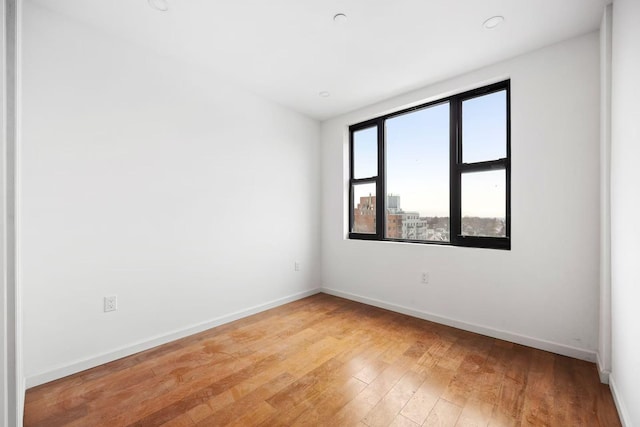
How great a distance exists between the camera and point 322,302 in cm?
369

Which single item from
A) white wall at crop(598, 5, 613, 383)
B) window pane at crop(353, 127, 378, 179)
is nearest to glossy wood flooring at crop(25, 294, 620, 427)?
white wall at crop(598, 5, 613, 383)

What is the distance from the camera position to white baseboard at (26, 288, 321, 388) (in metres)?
1.93

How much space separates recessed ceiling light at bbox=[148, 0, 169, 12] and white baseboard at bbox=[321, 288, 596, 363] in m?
3.49

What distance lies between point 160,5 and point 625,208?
10.4 feet

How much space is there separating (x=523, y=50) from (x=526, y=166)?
3.29ft

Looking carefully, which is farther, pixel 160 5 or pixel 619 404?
pixel 160 5

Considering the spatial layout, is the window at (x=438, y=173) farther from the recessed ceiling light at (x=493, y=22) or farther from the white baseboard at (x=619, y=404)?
the white baseboard at (x=619, y=404)

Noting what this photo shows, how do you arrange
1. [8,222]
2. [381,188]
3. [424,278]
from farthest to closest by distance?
[381,188], [424,278], [8,222]

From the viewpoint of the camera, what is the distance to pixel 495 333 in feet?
8.51

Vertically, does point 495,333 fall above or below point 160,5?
below

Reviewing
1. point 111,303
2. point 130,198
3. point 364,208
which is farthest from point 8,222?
point 364,208

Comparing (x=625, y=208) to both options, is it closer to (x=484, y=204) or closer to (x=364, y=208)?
(x=484, y=204)

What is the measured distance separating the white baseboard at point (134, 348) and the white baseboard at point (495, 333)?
55.2 inches

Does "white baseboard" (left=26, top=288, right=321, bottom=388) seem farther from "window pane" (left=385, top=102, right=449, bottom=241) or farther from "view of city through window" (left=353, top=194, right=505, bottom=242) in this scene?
"window pane" (left=385, top=102, right=449, bottom=241)
